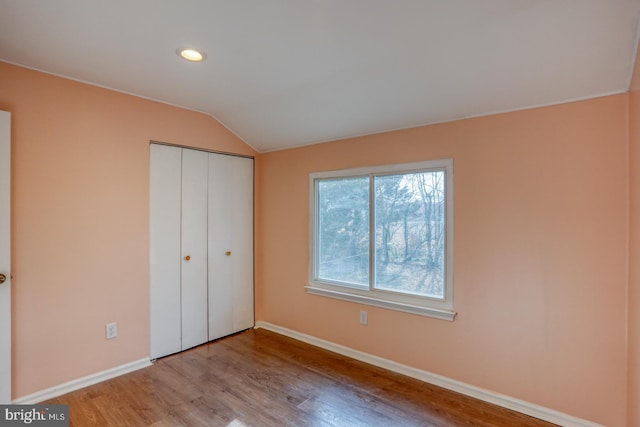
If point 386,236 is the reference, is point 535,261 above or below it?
below

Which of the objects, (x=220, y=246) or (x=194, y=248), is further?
(x=220, y=246)

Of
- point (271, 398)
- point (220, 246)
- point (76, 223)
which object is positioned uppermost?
point (76, 223)

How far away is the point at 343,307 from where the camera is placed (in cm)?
306

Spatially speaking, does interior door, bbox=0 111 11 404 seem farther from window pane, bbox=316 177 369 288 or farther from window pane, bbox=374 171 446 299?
window pane, bbox=374 171 446 299

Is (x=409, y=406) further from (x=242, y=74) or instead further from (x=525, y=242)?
(x=242, y=74)

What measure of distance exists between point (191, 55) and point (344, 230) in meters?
1.95

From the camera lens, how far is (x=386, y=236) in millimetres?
2832

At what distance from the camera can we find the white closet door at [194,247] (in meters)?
3.06

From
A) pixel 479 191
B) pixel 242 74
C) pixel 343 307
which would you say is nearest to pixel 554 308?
pixel 479 191

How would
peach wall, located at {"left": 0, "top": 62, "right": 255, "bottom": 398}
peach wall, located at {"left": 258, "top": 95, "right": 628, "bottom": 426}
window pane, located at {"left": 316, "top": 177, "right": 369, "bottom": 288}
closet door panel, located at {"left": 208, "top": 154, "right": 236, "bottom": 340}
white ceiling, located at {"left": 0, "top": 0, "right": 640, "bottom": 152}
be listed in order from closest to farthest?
white ceiling, located at {"left": 0, "top": 0, "right": 640, "bottom": 152} < peach wall, located at {"left": 258, "top": 95, "right": 628, "bottom": 426} < peach wall, located at {"left": 0, "top": 62, "right": 255, "bottom": 398} < window pane, located at {"left": 316, "top": 177, "right": 369, "bottom": 288} < closet door panel, located at {"left": 208, "top": 154, "right": 236, "bottom": 340}

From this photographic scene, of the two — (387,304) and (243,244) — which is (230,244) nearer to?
(243,244)

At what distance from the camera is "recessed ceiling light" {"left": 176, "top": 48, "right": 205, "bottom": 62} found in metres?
1.97

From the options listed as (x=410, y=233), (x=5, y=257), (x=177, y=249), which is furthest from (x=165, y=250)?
(x=410, y=233)

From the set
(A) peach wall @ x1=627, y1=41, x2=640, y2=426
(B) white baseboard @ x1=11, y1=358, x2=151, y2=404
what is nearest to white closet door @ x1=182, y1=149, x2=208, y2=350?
(B) white baseboard @ x1=11, y1=358, x2=151, y2=404
